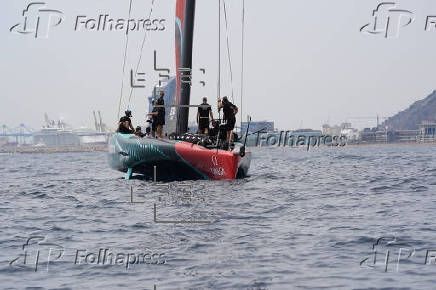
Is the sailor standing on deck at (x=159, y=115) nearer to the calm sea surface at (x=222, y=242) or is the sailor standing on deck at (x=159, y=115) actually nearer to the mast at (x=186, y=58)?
the mast at (x=186, y=58)

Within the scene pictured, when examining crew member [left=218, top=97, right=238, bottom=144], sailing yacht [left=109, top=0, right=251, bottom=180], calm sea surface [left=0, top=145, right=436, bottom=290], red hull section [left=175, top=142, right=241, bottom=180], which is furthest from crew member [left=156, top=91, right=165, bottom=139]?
calm sea surface [left=0, top=145, right=436, bottom=290]

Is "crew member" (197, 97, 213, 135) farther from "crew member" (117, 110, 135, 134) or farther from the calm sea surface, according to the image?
the calm sea surface

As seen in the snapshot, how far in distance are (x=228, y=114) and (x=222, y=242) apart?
28.1 ft

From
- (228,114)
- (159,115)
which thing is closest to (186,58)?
(159,115)

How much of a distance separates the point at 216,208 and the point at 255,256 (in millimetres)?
3908

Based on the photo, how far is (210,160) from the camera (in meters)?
14.5

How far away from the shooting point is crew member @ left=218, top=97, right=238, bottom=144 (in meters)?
15.4

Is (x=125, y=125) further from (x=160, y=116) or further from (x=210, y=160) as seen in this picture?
(x=210, y=160)

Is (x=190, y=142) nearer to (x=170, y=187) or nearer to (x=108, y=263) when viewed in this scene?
(x=170, y=187)

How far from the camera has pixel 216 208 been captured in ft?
33.9

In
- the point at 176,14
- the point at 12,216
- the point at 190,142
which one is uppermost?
the point at 176,14

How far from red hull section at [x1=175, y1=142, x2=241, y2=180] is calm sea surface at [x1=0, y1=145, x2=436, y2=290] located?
159 centimetres

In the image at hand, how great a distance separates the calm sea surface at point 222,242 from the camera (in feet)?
18.6

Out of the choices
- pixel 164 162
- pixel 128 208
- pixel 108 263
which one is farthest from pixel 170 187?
pixel 108 263
